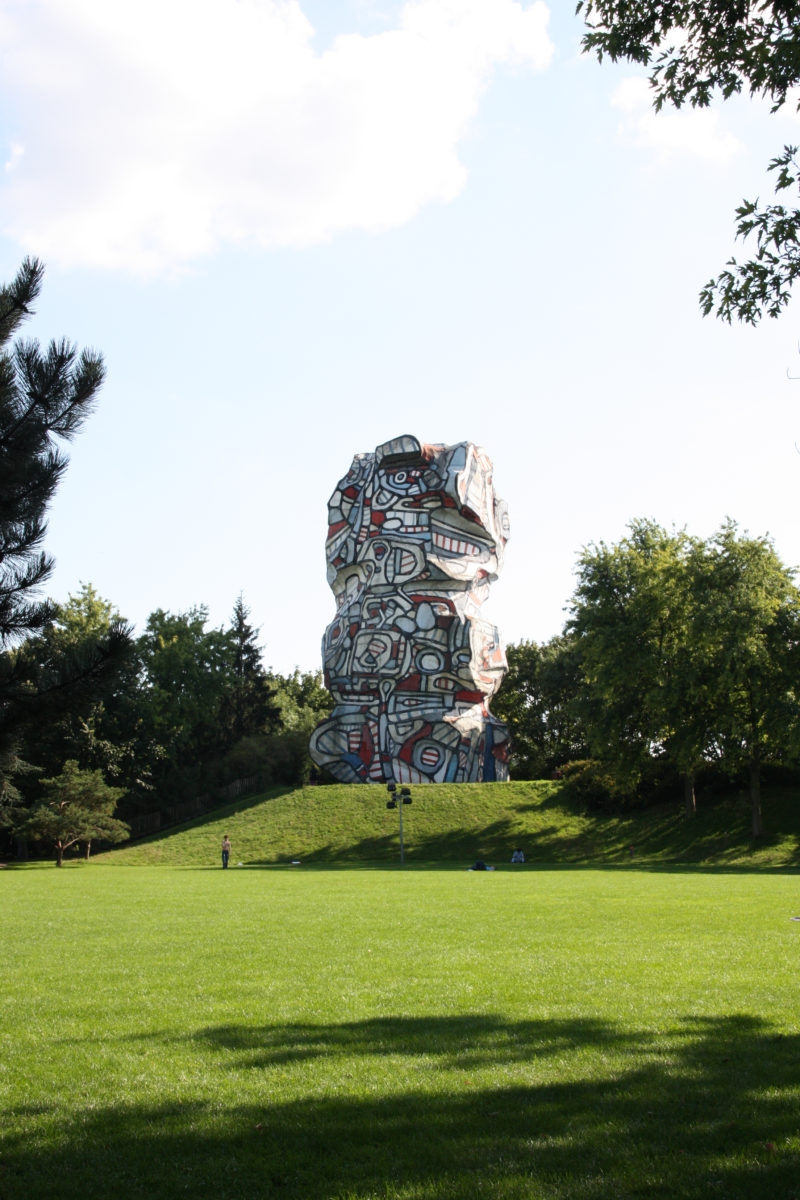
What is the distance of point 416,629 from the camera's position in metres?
44.2

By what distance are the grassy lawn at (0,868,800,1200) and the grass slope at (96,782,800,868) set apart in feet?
80.1

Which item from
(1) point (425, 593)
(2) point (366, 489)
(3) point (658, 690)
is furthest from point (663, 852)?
(2) point (366, 489)

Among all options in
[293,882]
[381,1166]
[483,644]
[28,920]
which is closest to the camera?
[381,1166]

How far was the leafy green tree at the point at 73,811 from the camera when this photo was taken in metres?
37.6

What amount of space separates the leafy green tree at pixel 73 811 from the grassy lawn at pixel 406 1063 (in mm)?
25823

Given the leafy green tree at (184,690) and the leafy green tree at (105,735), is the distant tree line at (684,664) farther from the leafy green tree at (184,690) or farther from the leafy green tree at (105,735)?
the leafy green tree at (184,690)

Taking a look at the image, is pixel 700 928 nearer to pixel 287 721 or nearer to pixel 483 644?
pixel 483 644

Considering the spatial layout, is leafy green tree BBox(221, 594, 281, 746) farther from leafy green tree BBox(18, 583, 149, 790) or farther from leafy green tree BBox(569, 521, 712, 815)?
leafy green tree BBox(569, 521, 712, 815)

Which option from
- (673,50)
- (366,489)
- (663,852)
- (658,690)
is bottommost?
(663,852)

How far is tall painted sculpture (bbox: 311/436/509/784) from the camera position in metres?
43.9

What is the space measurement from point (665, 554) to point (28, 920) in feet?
98.6

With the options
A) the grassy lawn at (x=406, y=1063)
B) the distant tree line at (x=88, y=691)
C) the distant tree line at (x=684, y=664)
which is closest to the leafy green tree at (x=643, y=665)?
the distant tree line at (x=684, y=664)

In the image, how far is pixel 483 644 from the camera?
44.9 m

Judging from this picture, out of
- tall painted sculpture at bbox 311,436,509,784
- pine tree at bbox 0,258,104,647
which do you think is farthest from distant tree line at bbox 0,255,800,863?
tall painted sculpture at bbox 311,436,509,784
